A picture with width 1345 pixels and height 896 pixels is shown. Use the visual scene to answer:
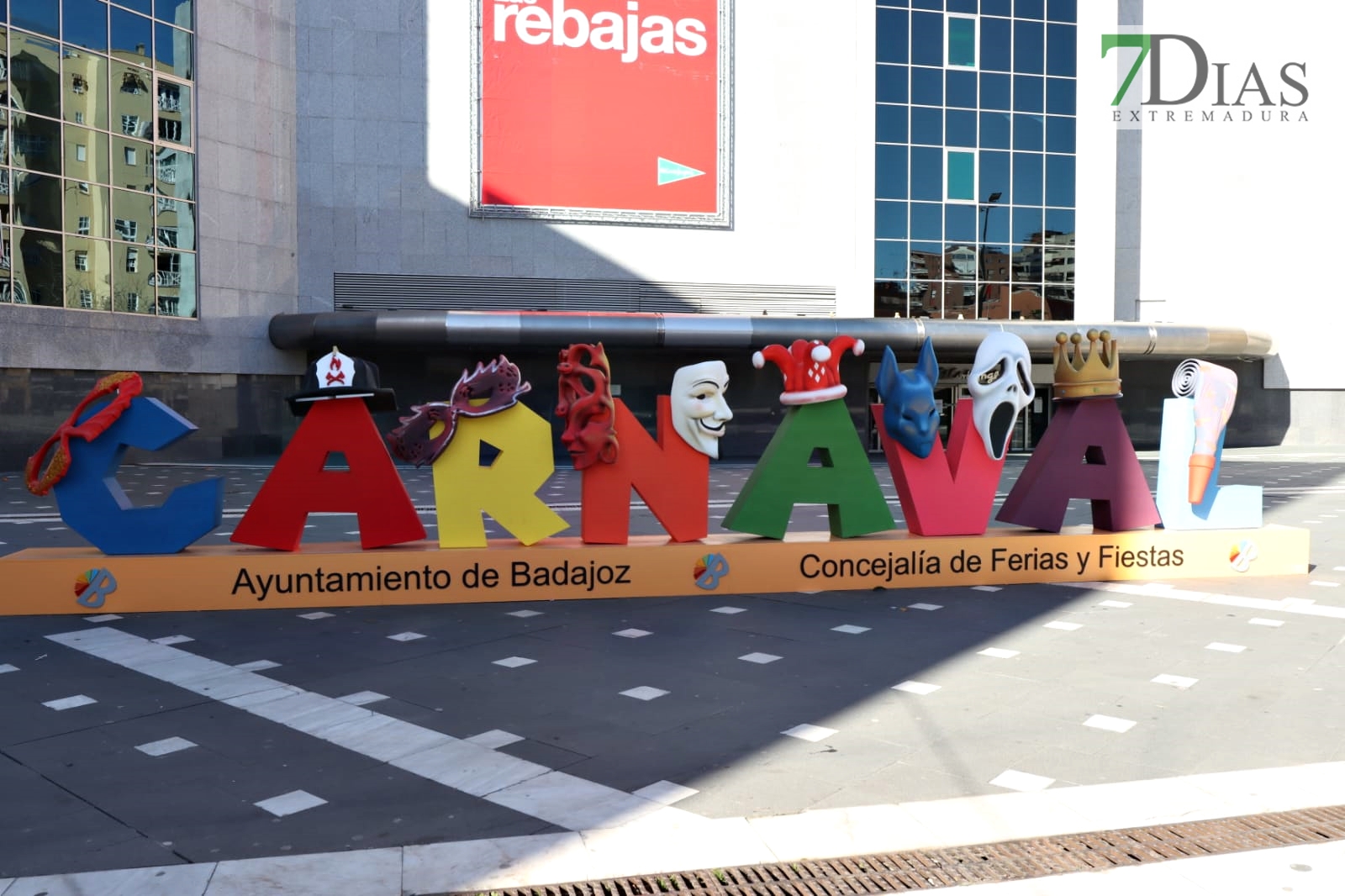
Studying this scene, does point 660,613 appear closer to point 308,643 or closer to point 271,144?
point 308,643

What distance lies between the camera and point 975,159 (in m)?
32.1

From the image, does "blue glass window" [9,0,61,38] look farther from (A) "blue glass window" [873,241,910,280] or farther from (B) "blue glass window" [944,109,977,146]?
(B) "blue glass window" [944,109,977,146]

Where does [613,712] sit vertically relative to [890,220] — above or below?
below

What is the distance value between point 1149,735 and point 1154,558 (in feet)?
17.2

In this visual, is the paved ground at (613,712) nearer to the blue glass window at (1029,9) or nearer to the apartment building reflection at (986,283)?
the apartment building reflection at (986,283)

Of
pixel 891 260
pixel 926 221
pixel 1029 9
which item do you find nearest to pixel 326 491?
pixel 891 260

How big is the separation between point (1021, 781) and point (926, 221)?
2858 centimetres

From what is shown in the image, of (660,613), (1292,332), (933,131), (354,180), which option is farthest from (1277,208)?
(660,613)

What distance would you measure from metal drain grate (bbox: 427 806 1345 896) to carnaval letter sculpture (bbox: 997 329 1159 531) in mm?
6085

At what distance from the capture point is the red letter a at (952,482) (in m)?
10.1

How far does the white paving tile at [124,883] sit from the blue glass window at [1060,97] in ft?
111

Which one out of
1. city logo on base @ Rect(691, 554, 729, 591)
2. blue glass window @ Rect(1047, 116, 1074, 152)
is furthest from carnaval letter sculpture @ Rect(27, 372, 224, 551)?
blue glass window @ Rect(1047, 116, 1074, 152)

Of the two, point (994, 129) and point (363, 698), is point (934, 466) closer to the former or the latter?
point (363, 698)

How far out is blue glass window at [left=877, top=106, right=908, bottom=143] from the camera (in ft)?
103
